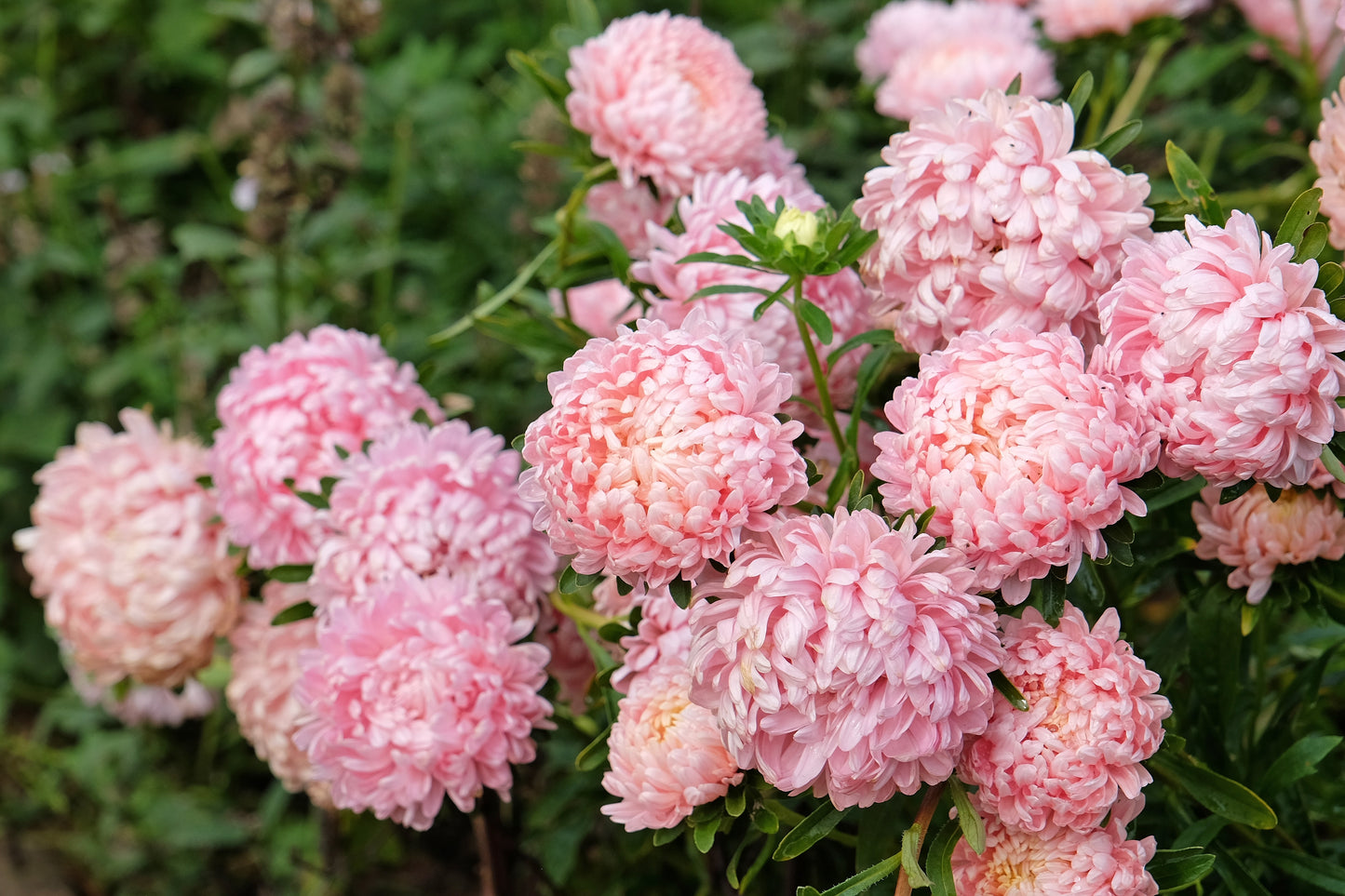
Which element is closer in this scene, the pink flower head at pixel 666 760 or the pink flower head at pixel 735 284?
the pink flower head at pixel 666 760

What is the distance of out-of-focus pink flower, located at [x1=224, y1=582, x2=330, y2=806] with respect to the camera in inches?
36.6

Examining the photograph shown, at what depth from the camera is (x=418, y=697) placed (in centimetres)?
77

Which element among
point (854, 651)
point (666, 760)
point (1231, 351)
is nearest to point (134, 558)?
point (666, 760)

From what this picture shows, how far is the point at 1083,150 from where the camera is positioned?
67 cm

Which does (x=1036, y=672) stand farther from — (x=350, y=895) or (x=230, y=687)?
(x=350, y=895)

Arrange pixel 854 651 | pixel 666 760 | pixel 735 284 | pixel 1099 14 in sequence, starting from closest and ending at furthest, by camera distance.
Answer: pixel 854 651 → pixel 666 760 → pixel 735 284 → pixel 1099 14

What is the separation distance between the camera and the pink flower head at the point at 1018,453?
0.58 m

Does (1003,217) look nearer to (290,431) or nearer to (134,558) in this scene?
(290,431)

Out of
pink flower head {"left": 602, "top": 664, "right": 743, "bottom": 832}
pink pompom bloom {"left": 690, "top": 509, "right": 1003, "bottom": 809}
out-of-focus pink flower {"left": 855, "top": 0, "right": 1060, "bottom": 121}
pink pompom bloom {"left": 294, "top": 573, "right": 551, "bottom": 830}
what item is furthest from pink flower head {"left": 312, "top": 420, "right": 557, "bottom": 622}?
out-of-focus pink flower {"left": 855, "top": 0, "right": 1060, "bottom": 121}

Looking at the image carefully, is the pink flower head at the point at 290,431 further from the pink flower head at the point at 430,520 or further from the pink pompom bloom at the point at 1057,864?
the pink pompom bloom at the point at 1057,864

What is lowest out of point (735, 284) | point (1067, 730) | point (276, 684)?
point (276, 684)

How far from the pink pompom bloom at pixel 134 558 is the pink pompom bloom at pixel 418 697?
25cm

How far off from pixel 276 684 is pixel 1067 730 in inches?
24.8

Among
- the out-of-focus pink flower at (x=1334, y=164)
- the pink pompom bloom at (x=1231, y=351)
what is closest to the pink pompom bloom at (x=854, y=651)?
the pink pompom bloom at (x=1231, y=351)
